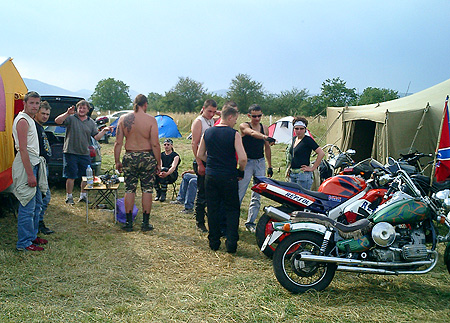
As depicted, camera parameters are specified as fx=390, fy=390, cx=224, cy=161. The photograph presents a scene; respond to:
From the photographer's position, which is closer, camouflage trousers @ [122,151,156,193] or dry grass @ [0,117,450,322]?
dry grass @ [0,117,450,322]

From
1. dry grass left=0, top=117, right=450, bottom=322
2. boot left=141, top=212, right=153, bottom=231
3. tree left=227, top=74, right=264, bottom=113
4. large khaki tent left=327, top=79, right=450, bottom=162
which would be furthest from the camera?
tree left=227, top=74, right=264, bottom=113

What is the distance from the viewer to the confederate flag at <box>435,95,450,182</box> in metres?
6.27

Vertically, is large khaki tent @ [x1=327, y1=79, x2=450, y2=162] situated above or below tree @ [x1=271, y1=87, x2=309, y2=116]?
below

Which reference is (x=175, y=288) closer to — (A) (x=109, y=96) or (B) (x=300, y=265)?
(B) (x=300, y=265)

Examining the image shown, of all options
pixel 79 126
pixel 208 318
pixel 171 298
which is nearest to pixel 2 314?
pixel 171 298

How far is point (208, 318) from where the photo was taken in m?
3.17

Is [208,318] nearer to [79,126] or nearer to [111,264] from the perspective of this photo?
[111,264]

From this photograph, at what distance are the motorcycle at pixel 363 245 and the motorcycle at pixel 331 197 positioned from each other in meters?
0.58

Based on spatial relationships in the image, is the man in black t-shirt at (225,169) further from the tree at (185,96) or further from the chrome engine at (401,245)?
the tree at (185,96)

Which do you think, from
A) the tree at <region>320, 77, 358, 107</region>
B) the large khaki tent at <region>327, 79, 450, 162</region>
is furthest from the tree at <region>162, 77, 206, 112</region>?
the large khaki tent at <region>327, 79, 450, 162</region>

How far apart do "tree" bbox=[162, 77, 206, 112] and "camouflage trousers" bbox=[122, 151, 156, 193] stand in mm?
49366

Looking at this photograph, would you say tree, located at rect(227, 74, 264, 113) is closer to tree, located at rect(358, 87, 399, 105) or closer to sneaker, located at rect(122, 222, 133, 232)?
tree, located at rect(358, 87, 399, 105)

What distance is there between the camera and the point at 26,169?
4.43 metres

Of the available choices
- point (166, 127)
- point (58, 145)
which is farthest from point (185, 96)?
point (58, 145)
